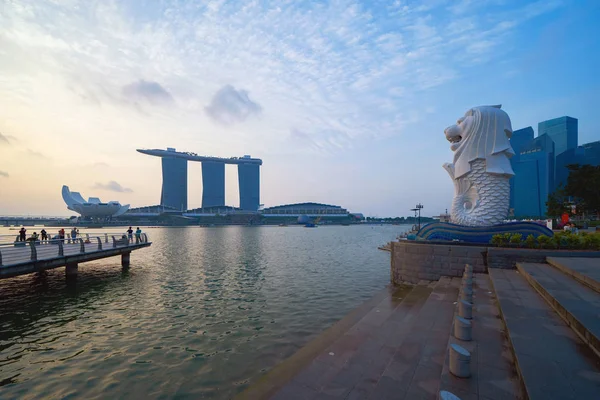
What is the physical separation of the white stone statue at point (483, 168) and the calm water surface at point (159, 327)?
7.19m

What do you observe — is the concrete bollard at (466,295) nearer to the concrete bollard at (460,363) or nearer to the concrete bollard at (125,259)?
the concrete bollard at (460,363)

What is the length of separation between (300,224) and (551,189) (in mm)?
129982

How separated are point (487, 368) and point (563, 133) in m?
219

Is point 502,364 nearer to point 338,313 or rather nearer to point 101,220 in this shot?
point 338,313

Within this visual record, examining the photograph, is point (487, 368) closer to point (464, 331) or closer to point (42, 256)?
point (464, 331)

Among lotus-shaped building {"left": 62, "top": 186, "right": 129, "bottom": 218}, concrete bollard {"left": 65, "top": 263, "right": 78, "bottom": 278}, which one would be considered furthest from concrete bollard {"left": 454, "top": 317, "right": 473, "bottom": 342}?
lotus-shaped building {"left": 62, "top": 186, "right": 129, "bottom": 218}

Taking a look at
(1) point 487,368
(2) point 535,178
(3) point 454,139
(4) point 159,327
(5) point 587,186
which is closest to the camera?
(1) point 487,368

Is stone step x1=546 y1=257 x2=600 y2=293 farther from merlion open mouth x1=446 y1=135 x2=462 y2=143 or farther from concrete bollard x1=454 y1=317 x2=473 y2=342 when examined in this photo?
merlion open mouth x1=446 y1=135 x2=462 y2=143

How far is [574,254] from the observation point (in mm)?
13320

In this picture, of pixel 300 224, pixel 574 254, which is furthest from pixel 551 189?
pixel 574 254

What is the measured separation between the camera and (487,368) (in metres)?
5.24

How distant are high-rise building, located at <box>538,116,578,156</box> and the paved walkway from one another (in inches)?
8084

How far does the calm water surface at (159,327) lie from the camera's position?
24.2 ft

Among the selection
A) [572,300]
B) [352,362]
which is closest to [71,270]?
[352,362]
